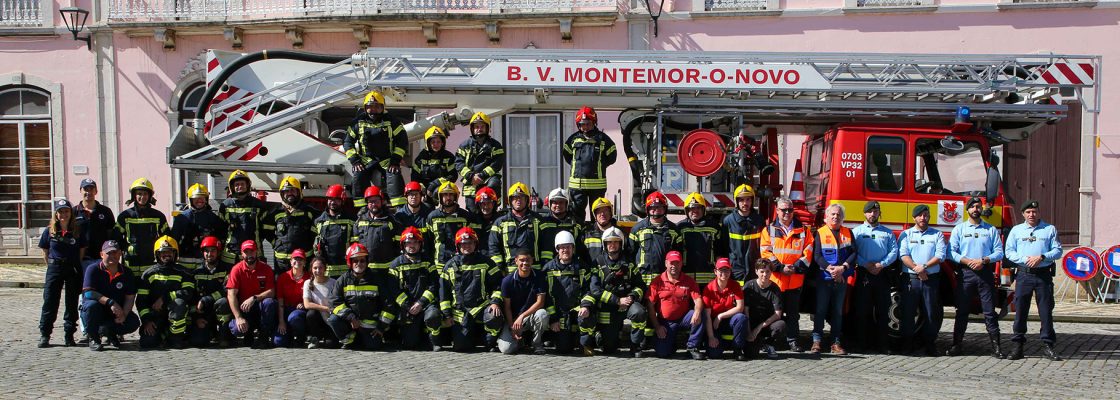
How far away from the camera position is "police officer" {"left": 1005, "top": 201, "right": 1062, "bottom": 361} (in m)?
9.39

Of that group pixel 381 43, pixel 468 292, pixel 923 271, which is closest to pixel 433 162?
pixel 468 292

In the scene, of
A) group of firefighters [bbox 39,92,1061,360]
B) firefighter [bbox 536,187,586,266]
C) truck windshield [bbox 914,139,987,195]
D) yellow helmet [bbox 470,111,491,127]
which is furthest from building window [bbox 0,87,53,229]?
truck windshield [bbox 914,139,987,195]

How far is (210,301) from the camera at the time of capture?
31.7ft

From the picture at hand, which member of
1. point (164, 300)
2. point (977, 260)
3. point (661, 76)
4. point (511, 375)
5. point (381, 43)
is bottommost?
point (511, 375)

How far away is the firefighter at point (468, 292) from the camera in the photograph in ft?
30.6

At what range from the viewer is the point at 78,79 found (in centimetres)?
1859

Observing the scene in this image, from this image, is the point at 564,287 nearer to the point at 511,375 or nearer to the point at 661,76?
the point at 511,375

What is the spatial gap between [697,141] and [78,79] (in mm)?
13238

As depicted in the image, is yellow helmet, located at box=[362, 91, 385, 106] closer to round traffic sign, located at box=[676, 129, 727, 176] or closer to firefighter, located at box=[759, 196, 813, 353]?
round traffic sign, located at box=[676, 129, 727, 176]

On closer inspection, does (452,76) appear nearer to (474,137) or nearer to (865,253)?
(474,137)

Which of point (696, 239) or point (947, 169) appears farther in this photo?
point (947, 169)

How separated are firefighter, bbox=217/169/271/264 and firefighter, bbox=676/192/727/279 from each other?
410 centimetres

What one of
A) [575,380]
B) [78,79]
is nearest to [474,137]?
[575,380]

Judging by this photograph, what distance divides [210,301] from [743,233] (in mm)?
5012
